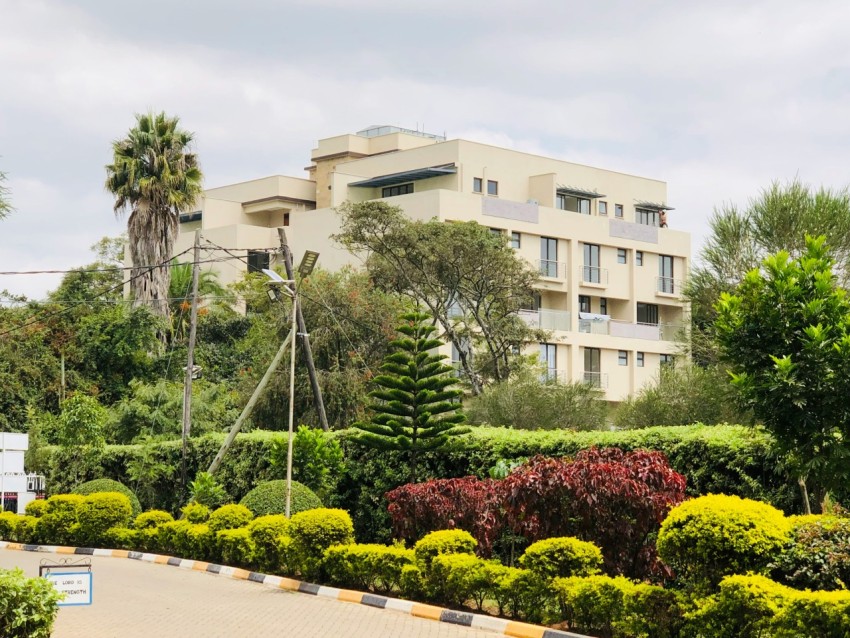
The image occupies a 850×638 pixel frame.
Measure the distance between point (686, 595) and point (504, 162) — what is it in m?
43.2

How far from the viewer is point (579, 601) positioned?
14.1 meters

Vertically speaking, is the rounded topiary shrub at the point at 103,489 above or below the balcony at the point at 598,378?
below

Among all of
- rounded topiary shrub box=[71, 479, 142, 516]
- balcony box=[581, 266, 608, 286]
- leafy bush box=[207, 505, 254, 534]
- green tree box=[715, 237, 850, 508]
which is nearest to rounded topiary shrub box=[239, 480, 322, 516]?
leafy bush box=[207, 505, 254, 534]

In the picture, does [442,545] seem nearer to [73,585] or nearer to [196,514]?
[73,585]

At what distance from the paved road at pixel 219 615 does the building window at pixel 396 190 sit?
3570 centimetres

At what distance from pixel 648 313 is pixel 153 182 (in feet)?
74.6

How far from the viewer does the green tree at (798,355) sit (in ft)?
46.7

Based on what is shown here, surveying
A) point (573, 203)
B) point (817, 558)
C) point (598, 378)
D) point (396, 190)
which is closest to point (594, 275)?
point (573, 203)

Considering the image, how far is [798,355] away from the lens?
1462 cm

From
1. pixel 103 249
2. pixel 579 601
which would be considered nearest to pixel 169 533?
pixel 579 601

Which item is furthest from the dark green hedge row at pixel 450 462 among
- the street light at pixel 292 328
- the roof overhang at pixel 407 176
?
the roof overhang at pixel 407 176

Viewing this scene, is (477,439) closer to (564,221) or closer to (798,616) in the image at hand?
(798,616)

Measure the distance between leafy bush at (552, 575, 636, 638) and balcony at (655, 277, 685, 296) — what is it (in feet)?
143

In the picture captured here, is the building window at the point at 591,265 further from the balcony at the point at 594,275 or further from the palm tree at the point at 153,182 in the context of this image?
the palm tree at the point at 153,182
